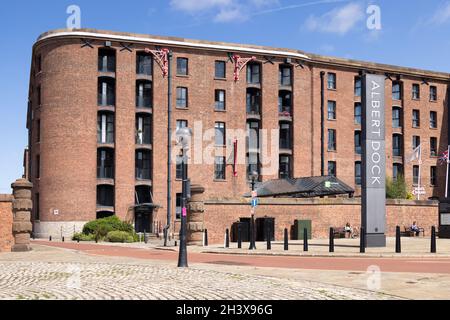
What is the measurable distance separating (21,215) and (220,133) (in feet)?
106

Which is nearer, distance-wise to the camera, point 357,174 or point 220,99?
point 220,99

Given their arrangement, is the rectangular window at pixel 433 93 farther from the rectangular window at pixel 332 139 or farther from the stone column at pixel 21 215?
the stone column at pixel 21 215

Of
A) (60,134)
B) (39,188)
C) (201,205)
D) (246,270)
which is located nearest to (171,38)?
(60,134)

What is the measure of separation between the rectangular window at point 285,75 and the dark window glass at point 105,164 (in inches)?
714

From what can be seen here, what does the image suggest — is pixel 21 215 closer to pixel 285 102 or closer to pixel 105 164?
pixel 105 164

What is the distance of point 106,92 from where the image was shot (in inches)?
2158

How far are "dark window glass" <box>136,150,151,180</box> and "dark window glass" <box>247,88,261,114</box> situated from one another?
10874mm

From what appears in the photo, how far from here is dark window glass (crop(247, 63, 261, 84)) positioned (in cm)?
5956

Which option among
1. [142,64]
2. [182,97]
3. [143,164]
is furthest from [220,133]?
[142,64]

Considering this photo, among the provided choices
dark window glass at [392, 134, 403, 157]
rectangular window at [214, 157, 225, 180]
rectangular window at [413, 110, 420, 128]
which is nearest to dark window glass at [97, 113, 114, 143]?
rectangular window at [214, 157, 225, 180]

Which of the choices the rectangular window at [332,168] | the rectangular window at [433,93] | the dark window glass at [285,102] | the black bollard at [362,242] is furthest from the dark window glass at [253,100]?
the black bollard at [362,242]

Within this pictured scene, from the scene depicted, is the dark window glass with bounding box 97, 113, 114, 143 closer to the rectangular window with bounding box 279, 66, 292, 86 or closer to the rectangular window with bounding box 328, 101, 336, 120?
the rectangular window with bounding box 279, 66, 292, 86
